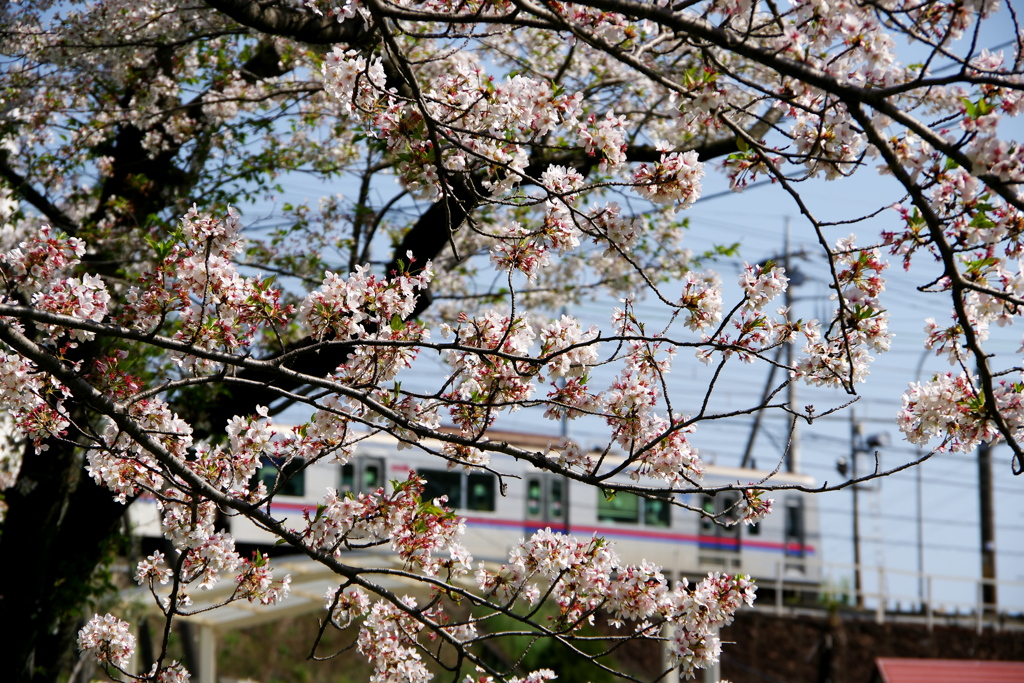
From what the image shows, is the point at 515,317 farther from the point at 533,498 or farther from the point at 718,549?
the point at 718,549

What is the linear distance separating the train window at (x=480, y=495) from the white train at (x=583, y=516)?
0.02m

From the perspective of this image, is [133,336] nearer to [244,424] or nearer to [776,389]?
[244,424]

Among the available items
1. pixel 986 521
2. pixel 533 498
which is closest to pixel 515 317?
pixel 533 498

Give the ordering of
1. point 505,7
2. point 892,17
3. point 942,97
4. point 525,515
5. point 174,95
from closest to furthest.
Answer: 1. point 892,17
2. point 505,7
3. point 942,97
4. point 174,95
5. point 525,515

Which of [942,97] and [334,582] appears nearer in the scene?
[942,97]

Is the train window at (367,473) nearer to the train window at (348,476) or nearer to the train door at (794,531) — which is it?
the train window at (348,476)

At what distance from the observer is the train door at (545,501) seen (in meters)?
21.1

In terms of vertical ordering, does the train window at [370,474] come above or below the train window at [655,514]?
above

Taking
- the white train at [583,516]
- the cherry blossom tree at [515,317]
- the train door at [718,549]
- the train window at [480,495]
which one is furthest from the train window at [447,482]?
the cherry blossom tree at [515,317]

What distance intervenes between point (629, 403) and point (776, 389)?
69 centimetres

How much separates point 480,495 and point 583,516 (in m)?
2.54

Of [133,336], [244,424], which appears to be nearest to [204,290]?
[133,336]

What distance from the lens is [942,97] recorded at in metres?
5.38

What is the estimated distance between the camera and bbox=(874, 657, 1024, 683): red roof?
12812 mm
